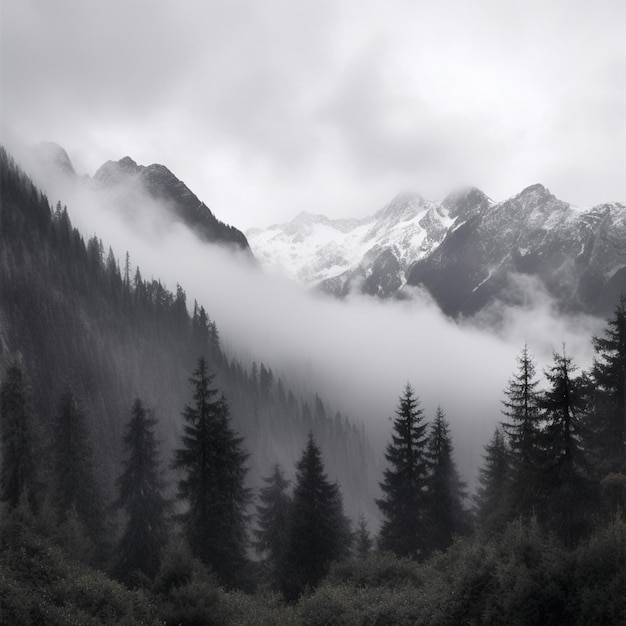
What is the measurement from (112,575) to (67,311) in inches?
2323

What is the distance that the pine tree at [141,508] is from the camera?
98.6ft

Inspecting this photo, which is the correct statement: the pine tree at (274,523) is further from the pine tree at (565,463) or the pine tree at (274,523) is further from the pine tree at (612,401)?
the pine tree at (612,401)

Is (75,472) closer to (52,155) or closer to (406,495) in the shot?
(406,495)

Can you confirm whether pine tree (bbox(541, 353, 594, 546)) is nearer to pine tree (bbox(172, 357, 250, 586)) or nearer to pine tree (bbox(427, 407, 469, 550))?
pine tree (bbox(427, 407, 469, 550))

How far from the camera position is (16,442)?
102 ft

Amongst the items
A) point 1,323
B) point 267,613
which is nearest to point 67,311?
point 1,323

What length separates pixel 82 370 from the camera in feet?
245

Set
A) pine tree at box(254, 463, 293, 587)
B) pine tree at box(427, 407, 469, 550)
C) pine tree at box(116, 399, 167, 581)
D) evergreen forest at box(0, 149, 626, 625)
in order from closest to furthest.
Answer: evergreen forest at box(0, 149, 626, 625)
pine tree at box(116, 399, 167, 581)
pine tree at box(254, 463, 293, 587)
pine tree at box(427, 407, 469, 550)

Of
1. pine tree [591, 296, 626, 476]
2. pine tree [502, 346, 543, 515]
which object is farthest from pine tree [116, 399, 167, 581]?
pine tree [591, 296, 626, 476]

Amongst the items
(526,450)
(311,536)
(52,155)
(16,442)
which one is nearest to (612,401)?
(526,450)

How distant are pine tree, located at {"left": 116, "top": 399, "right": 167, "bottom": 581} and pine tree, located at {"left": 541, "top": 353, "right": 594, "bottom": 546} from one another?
21826 mm

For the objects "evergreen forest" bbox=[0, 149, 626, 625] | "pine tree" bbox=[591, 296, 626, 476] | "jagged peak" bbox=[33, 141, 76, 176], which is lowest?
"evergreen forest" bbox=[0, 149, 626, 625]

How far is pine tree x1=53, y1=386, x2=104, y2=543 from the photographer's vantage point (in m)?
34.1

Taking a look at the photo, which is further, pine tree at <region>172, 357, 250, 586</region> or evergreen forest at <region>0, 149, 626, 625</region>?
pine tree at <region>172, 357, 250, 586</region>
